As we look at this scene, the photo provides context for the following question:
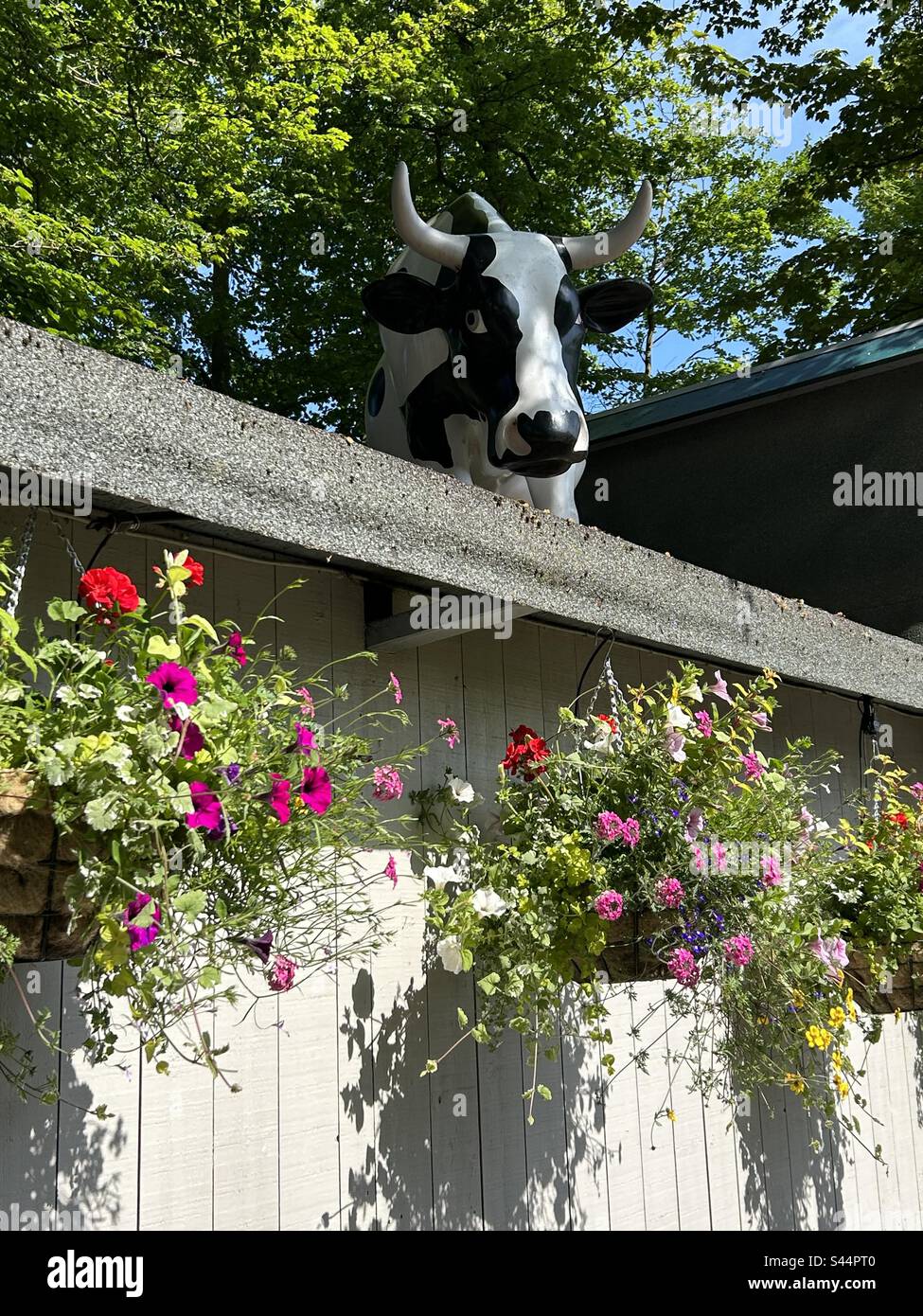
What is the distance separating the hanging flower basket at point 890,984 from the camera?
11.0 ft

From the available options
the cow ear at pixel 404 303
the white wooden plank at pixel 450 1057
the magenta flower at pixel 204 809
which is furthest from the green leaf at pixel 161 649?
the cow ear at pixel 404 303

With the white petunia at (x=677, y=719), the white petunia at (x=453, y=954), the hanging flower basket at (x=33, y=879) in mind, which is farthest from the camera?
the white petunia at (x=677, y=719)

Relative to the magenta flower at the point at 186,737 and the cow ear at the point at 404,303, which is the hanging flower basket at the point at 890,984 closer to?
the magenta flower at the point at 186,737

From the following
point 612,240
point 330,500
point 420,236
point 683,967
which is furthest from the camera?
point 612,240

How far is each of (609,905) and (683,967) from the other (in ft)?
0.82

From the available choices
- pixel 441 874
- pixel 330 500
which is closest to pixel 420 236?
pixel 330 500

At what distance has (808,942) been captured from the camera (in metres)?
3.07

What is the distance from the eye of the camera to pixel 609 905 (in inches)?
101

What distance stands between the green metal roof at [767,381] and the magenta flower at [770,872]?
319 centimetres

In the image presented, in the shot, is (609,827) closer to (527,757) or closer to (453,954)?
(527,757)

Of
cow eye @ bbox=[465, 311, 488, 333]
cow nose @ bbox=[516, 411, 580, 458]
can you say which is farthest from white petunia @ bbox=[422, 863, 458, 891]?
cow eye @ bbox=[465, 311, 488, 333]

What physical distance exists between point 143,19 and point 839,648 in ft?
26.8

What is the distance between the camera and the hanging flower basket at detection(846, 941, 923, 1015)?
11.0ft
